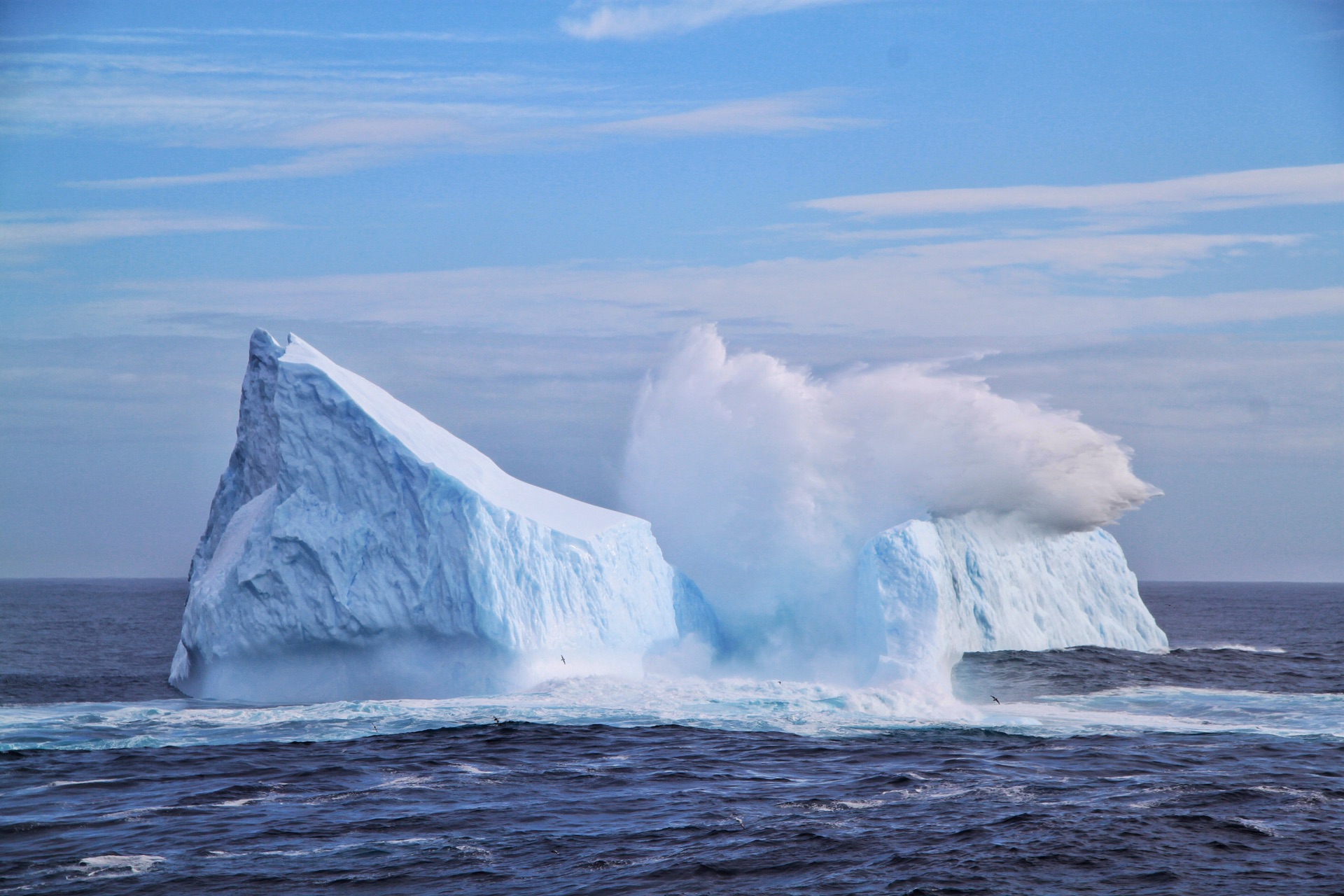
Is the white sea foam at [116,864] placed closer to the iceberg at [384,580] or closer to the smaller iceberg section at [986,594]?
the iceberg at [384,580]

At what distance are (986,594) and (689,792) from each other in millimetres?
12104

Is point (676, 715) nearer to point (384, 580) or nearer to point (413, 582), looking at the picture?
point (413, 582)

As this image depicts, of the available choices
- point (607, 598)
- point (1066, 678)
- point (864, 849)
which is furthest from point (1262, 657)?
point (864, 849)

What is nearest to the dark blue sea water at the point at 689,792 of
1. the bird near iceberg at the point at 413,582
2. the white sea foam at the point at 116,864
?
the white sea foam at the point at 116,864

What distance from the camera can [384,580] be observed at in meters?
21.1

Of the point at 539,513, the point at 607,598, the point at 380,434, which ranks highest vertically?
the point at 380,434

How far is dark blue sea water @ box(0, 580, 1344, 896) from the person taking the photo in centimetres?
1109

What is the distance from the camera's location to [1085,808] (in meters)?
13.1

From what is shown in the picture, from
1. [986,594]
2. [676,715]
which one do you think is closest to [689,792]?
[676,715]

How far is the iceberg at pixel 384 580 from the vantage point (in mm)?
20859

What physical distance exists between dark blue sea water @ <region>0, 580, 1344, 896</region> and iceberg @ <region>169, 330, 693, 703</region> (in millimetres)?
1266

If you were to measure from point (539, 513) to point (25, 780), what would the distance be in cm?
992

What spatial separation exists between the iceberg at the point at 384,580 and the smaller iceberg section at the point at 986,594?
496cm

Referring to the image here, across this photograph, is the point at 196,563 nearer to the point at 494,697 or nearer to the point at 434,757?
the point at 494,697
